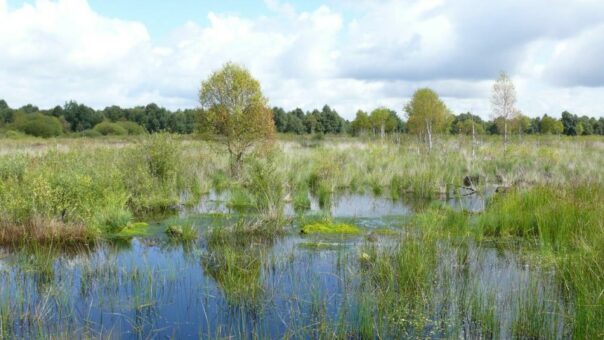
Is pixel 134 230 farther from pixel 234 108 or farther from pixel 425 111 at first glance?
pixel 425 111

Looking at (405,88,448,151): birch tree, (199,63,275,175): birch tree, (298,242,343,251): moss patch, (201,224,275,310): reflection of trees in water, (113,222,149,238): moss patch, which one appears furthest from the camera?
(405,88,448,151): birch tree

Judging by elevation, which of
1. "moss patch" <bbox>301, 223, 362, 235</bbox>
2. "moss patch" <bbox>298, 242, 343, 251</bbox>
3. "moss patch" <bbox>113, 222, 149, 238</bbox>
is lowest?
"moss patch" <bbox>298, 242, 343, 251</bbox>

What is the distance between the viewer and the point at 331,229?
9273 mm

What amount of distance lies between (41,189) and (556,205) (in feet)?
28.8

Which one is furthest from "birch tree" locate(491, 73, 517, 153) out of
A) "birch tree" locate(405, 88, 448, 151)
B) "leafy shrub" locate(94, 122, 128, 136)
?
"leafy shrub" locate(94, 122, 128, 136)

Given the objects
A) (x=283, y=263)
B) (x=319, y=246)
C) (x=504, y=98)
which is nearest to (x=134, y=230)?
(x=319, y=246)

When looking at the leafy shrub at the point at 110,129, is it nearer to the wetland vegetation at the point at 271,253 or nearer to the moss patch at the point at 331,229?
the wetland vegetation at the point at 271,253

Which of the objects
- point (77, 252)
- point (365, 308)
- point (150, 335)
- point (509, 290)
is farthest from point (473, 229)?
point (77, 252)

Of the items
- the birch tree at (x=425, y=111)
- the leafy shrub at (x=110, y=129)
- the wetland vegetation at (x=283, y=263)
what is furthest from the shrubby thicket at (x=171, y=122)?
the wetland vegetation at (x=283, y=263)

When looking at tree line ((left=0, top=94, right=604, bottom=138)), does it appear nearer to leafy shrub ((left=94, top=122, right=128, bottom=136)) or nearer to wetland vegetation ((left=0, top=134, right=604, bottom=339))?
leafy shrub ((left=94, top=122, right=128, bottom=136))

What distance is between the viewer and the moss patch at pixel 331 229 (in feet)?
30.0

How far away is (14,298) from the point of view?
18.1 feet

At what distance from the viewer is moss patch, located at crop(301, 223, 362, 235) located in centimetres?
914

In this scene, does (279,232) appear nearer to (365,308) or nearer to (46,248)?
(46,248)
